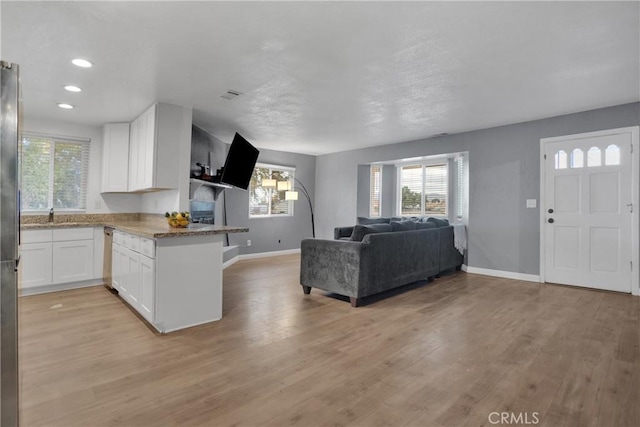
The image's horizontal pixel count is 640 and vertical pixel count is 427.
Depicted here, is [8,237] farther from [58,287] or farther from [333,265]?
[58,287]

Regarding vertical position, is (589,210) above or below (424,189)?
below

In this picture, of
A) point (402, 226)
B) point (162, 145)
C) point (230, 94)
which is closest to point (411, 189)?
point (402, 226)

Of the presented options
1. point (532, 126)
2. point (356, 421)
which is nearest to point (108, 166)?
point (356, 421)

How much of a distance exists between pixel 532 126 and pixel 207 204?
204 inches

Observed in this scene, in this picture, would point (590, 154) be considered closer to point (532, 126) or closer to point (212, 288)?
point (532, 126)

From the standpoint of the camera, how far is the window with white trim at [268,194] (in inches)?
279

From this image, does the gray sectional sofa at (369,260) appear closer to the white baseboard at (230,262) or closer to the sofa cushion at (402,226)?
the sofa cushion at (402,226)

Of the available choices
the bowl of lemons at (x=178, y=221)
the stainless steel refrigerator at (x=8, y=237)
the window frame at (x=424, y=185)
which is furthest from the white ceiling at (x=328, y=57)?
the window frame at (x=424, y=185)

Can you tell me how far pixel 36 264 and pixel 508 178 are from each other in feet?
21.7

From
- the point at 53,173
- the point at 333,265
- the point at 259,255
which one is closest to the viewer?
the point at 333,265

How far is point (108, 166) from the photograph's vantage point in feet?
15.9

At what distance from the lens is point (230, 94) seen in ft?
12.3

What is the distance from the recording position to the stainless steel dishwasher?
4.33 meters

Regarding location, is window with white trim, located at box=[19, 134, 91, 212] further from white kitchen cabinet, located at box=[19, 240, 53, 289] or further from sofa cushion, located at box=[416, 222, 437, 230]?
sofa cushion, located at box=[416, 222, 437, 230]
